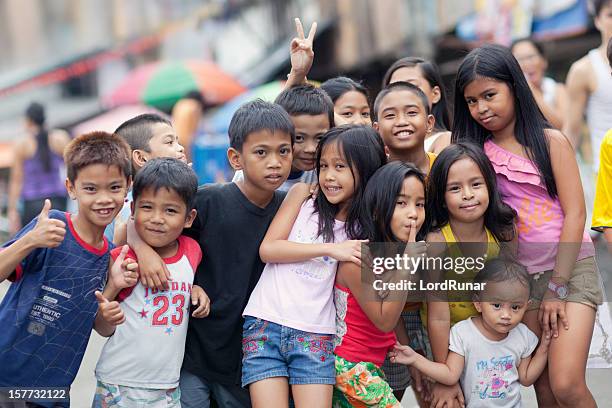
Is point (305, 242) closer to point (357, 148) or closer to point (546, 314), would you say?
point (357, 148)

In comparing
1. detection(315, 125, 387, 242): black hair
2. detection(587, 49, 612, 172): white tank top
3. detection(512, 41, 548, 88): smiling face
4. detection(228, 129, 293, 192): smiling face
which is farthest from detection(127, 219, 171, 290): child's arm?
detection(512, 41, 548, 88): smiling face

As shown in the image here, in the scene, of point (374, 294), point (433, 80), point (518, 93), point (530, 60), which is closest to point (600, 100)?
point (530, 60)

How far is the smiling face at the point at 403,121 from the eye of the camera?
3545mm

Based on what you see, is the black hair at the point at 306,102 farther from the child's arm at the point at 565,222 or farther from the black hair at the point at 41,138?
the black hair at the point at 41,138

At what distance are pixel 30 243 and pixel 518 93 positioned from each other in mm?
1928

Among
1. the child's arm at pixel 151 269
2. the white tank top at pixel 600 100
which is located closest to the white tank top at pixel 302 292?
the child's arm at pixel 151 269

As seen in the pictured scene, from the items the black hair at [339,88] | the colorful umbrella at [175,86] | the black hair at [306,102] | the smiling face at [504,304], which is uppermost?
the colorful umbrella at [175,86]

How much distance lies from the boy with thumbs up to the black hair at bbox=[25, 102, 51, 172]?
453 cm

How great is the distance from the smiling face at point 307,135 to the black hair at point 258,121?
19 cm

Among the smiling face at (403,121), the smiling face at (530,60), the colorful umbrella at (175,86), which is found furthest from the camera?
the colorful umbrella at (175,86)

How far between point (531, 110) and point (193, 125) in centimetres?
644

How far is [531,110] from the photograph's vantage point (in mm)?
3455

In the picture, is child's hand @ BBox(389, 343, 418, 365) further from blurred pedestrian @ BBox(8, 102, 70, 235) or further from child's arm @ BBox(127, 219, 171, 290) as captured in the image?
blurred pedestrian @ BBox(8, 102, 70, 235)

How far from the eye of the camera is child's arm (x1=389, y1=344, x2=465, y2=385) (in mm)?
3350
